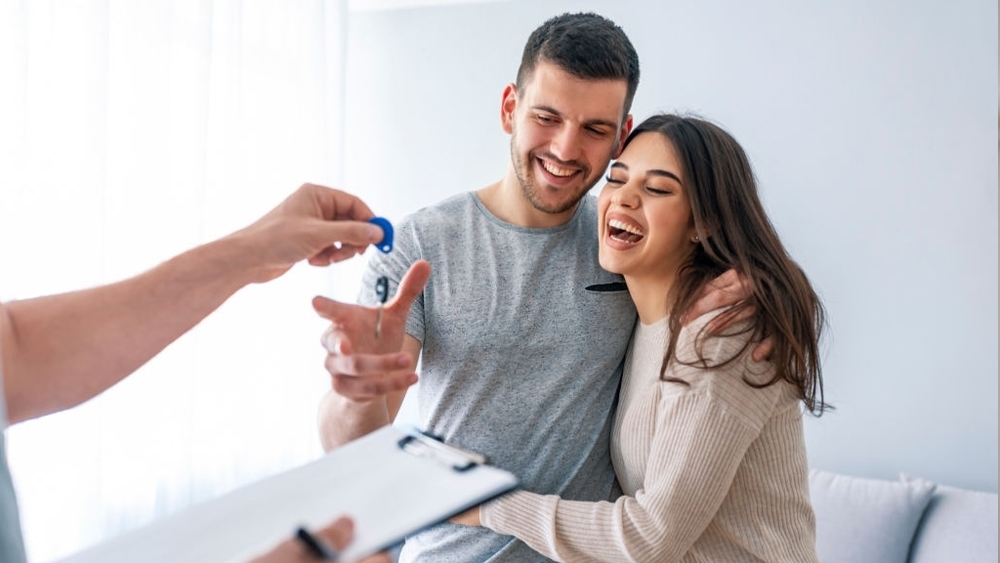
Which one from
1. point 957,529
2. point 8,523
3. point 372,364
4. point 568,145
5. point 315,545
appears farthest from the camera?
point 957,529

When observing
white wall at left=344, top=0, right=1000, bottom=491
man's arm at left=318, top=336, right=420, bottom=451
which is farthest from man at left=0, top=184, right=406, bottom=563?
white wall at left=344, top=0, right=1000, bottom=491

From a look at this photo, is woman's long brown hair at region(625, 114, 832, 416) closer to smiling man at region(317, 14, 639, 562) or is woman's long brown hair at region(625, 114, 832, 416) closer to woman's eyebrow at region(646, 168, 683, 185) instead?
woman's eyebrow at region(646, 168, 683, 185)

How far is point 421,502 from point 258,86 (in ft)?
7.94

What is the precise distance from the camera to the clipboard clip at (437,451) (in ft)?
2.97

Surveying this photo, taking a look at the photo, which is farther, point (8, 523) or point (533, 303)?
point (533, 303)

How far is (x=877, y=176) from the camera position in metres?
2.73

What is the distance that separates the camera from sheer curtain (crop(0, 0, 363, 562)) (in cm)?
218

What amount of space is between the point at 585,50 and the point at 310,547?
50.0 inches

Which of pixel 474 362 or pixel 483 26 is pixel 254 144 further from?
pixel 474 362

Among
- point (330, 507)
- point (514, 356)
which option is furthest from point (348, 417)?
point (330, 507)

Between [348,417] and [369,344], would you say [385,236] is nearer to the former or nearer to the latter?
[369,344]

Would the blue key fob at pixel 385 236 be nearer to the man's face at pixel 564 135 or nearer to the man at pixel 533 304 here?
the man at pixel 533 304

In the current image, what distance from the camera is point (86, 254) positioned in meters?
2.29

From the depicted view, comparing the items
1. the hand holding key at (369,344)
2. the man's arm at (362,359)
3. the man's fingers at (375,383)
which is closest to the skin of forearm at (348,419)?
the man's arm at (362,359)
